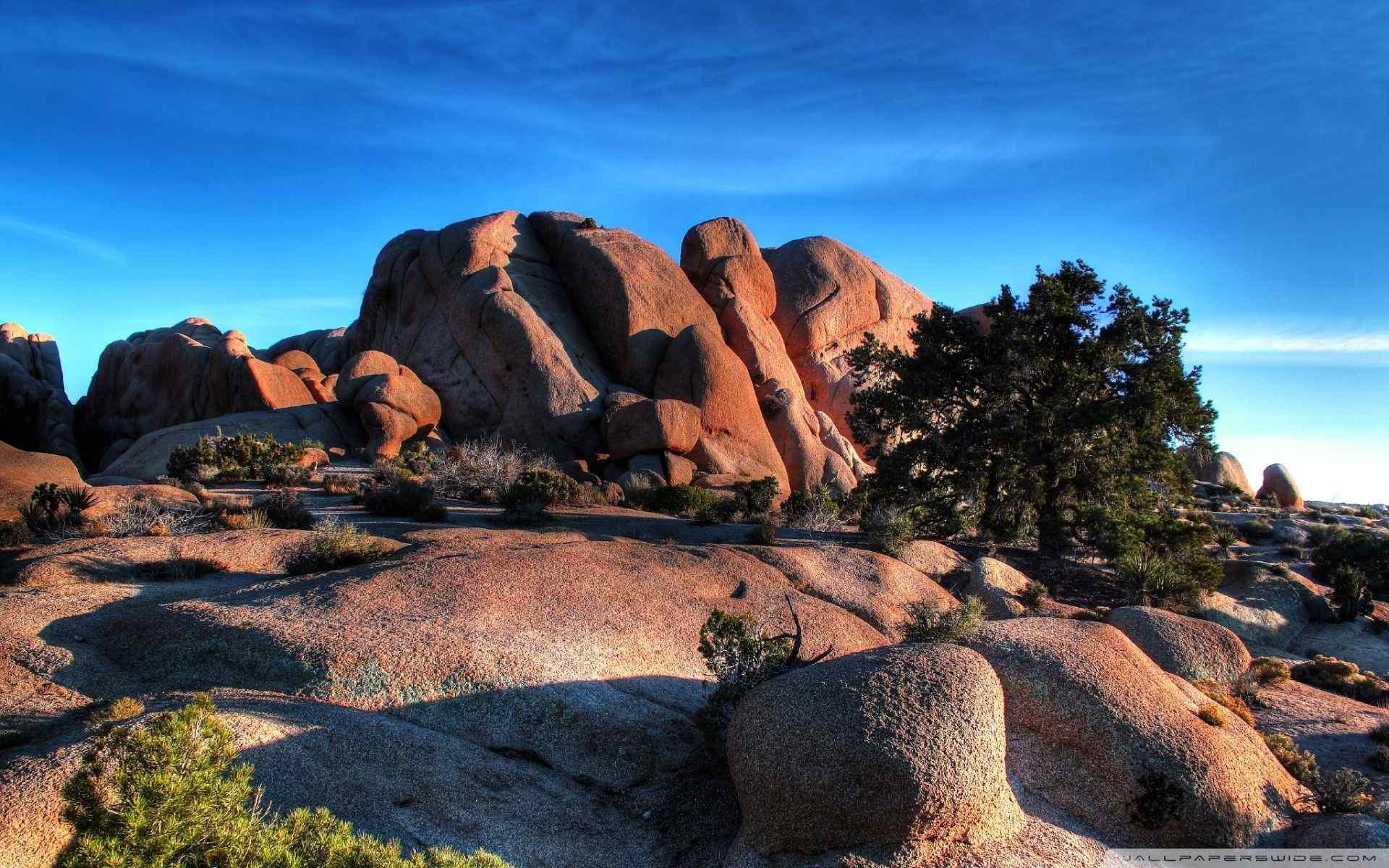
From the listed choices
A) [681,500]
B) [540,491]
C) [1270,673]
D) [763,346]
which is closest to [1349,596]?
[1270,673]

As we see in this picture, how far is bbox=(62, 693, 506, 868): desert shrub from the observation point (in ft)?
17.3

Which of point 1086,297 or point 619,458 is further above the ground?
point 1086,297

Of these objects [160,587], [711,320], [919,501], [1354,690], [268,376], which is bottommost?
[1354,690]

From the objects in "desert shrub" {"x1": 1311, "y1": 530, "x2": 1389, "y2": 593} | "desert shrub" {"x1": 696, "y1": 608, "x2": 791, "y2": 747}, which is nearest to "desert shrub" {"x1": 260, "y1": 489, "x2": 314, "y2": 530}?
"desert shrub" {"x1": 696, "y1": 608, "x2": 791, "y2": 747}

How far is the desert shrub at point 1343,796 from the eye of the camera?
9.74 meters

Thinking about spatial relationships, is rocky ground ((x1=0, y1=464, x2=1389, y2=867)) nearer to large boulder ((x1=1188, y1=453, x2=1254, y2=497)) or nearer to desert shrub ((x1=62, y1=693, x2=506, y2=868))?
desert shrub ((x1=62, y1=693, x2=506, y2=868))

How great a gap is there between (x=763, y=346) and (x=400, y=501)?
72.9 feet

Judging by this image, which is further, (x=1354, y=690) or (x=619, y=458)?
(x=619, y=458)

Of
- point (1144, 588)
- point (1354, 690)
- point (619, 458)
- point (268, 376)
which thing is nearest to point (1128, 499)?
point (1144, 588)

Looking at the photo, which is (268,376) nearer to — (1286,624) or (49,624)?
(49,624)

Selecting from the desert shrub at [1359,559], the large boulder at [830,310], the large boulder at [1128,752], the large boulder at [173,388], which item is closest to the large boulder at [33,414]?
the large boulder at [173,388]

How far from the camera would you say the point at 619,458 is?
101 feet

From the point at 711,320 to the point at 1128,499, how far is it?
807 inches

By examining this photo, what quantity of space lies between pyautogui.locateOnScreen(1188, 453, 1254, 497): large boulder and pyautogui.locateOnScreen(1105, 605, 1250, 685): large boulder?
36850 mm
